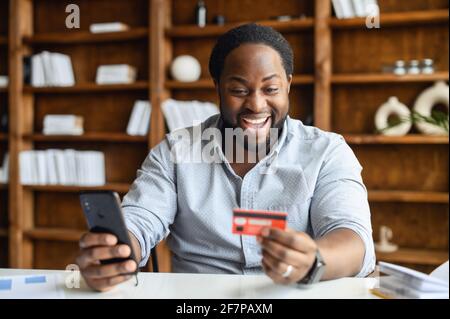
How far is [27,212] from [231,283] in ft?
9.45

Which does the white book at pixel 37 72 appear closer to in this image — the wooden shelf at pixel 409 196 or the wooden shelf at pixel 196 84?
the wooden shelf at pixel 196 84

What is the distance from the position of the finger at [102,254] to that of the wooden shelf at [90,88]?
2.27 m

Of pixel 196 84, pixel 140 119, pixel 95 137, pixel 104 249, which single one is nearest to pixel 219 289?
pixel 104 249

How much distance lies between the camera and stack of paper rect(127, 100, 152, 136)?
317 centimetres

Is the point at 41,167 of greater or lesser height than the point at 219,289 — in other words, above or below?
below

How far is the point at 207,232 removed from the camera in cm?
133

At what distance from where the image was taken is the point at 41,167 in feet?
11.1

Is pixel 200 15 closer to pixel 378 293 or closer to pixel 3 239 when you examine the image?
pixel 3 239

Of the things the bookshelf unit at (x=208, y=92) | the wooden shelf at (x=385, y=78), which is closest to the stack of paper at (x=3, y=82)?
the bookshelf unit at (x=208, y=92)

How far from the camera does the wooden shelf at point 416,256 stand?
8.91 feet

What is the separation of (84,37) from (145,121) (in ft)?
2.35

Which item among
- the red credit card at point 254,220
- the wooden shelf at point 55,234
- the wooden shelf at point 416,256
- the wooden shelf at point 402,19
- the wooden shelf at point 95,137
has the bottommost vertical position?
the wooden shelf at point 55,234

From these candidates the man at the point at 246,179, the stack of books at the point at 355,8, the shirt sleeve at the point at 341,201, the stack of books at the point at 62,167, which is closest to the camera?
the shirt sleeve at the point at 341,201

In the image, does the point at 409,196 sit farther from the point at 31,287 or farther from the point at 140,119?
the point at 31,287
